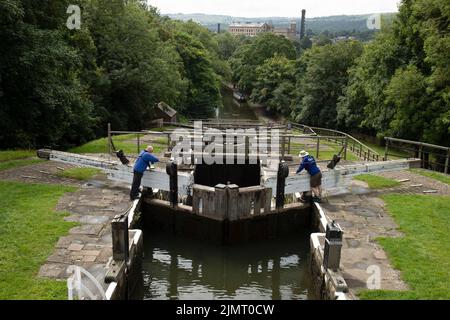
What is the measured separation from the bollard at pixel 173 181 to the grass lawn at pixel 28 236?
2794mm

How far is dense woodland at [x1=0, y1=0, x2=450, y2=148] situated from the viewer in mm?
17625

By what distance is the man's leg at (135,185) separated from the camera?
468 inches

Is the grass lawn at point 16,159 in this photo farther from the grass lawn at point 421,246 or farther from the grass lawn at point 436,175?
the grass lawn at point 436,175

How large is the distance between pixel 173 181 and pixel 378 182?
6.82 metres

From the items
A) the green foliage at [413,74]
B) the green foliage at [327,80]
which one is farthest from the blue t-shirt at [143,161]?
the green foliage at [327,80]

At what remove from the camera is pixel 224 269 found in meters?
10.4

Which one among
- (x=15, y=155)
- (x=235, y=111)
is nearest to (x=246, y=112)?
(x=235, y=111)

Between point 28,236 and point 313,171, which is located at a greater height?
point 313,171

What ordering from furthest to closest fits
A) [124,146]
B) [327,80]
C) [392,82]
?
[327,80], [392,82], [124,146]

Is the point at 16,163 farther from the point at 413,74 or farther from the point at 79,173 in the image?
the point at 413,74

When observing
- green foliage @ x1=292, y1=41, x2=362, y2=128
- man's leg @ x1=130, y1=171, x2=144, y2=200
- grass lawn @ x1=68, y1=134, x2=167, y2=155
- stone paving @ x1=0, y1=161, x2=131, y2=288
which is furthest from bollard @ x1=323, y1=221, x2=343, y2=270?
green foliage @ x1=292, y1=41, x2=362, y2=128
